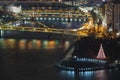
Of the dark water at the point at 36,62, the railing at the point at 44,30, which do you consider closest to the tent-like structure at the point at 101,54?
the dark water at the point at 36,62

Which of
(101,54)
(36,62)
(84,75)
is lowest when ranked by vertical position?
(84,75)

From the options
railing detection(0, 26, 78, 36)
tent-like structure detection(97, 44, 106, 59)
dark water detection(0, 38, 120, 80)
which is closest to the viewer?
dark water detection(0, 38, 120, 80)

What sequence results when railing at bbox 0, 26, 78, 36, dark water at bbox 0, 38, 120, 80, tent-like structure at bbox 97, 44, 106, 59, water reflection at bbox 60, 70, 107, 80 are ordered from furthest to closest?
1. railing at bbox 0, 26, 78, 36
2. tent-like structure at bbox 97, 44, 106, 59
3. dark water at bbox 0, 38, 120, 80
4. water reflection at bbox 60, 70, 107, 80

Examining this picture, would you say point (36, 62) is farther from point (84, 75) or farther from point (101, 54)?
point (84, 75)

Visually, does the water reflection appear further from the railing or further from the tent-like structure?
the railing

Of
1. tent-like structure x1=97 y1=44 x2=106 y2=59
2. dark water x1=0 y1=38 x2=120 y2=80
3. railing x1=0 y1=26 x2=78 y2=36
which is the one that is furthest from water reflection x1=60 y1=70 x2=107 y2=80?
railing x1=0 y1=26 x2=78 y2=36

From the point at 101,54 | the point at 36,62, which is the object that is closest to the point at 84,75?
the point at 101,54

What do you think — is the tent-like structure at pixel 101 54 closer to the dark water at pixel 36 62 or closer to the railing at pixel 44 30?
the dark water at pixel 36 62

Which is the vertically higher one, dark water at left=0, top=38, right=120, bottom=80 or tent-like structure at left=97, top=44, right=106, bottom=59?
tent-like structure at left=97, top=44, right=106, bottom=59
